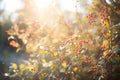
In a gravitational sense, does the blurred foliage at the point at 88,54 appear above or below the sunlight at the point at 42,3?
below

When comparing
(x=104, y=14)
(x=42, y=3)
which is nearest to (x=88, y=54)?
(x=104, y=14)

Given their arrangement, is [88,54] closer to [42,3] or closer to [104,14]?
[104,14]

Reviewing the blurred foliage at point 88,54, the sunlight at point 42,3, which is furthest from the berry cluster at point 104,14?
the sunlight at point 42,3

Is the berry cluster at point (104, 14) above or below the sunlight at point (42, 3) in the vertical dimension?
below

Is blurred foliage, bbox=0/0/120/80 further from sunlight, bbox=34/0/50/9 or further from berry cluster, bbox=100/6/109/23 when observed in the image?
sunlight, bbox=34/0/50/9

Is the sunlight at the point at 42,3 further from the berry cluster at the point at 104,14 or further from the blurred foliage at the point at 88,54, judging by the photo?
the berry cluster at the point at 104,14

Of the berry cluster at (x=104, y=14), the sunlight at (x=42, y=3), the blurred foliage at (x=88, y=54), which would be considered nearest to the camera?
the blurred foliage at (x=88, y=54)

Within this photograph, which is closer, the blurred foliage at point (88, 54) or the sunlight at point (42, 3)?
the blurred foliage at point (88, 54)

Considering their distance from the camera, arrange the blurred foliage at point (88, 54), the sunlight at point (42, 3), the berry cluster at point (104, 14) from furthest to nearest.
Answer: the sunlight at point (42, 3) < the berry cluster at point (104, 14) < the blurred foliage at point (88, 54)

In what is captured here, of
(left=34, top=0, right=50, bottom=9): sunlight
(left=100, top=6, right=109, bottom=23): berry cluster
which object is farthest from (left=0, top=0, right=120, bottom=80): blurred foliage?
(left=34, top=0, right=50, bottom=9): sunlight

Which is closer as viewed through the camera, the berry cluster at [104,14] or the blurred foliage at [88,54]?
the blurred foliage at [88,54]

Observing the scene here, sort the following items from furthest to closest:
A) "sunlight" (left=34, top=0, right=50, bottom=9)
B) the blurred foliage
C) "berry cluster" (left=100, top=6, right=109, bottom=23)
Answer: "sunlight" (left=34, top=0, right=50, bottom=9), "berry cluster" (left=100, top=6, right=109, bottom=23), the blurred foliage

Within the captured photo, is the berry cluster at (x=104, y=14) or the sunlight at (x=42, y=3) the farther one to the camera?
the sunlight at (x=42, y=3)

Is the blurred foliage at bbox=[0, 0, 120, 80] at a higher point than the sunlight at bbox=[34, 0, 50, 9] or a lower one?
lower
